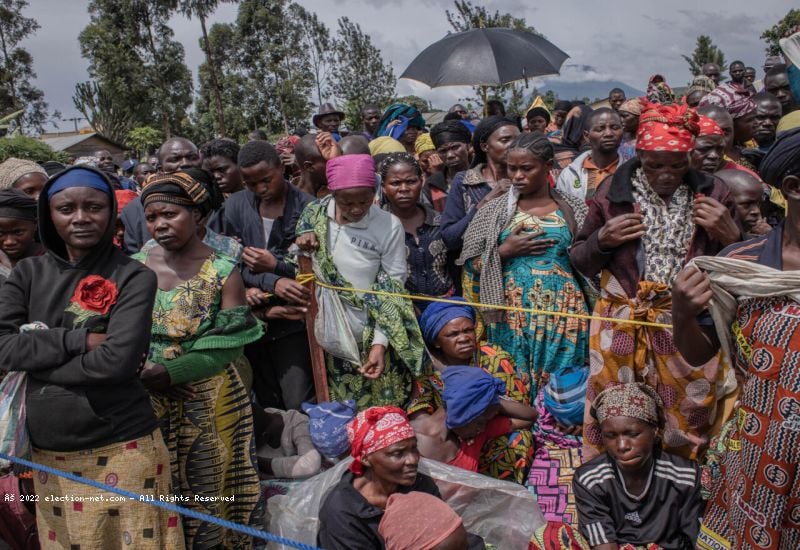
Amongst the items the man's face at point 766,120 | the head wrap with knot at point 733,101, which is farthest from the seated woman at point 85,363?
the man's face at point 766,120

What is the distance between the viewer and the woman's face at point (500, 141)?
4598 millimetres

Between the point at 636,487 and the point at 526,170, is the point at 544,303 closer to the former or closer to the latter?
the point at 526,170

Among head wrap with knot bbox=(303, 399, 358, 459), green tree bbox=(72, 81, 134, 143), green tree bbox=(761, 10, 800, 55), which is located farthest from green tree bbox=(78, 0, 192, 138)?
head wrap with knot bbox=(303, 399, 358, 459)

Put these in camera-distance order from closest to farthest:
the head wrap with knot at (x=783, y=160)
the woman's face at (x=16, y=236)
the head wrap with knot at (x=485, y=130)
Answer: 1. the head wrap with knot at (x=783, y=160)
2. the woman's face at (x=16, y=236)
3. the head wrap with knot at (x=485, y=130)

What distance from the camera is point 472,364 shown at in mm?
3990

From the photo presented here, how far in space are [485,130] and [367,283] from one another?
67.1 inches

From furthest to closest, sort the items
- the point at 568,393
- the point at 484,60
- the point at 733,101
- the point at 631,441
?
the point at 733,101 < the point at 484,60 < the point at 568,393 < the point at 631,441

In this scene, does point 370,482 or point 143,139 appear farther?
point 143,139

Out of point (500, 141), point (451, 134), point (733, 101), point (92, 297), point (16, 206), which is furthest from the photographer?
point (733, 101)

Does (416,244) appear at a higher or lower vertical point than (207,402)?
higher

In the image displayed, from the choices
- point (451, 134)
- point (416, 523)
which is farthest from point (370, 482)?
point (451, 134)

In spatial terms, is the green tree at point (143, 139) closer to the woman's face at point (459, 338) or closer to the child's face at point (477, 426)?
the woman's face at point (459, 338)

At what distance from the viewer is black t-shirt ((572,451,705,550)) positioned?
9.70 ft

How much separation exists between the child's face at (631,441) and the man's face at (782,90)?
674 centimetres
